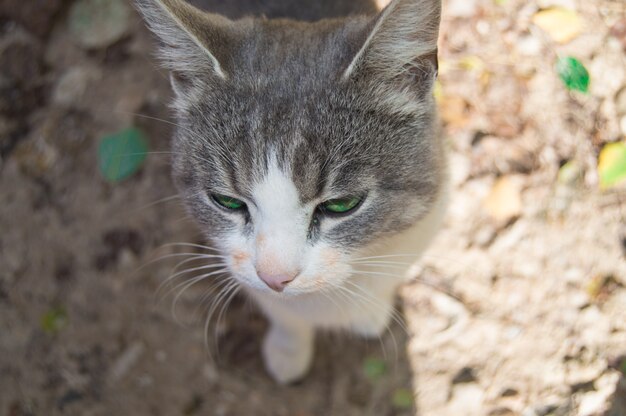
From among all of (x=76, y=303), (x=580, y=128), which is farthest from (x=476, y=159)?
(x=76, y=303)

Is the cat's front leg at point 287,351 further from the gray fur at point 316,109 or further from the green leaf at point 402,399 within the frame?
the gray fur at point 316,109

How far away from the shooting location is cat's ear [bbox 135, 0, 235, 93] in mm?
1342

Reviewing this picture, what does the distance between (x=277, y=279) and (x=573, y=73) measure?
66.2 inches

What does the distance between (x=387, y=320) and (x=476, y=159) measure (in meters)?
0.74

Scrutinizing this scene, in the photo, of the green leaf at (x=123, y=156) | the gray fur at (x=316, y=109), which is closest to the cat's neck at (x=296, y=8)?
the gray fur at (x=316, y=109)

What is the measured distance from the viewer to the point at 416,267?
7.29 feet

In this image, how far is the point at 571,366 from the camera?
202 cm

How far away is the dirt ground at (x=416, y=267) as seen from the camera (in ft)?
6.88

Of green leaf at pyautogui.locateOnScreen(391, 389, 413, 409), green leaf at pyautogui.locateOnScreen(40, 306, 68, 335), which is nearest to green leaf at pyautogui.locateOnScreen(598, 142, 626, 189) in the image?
green leaf at pyautogui.locateOnScreen(391, 389, 413, 409)

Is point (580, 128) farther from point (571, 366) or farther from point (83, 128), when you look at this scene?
point (83, 128)

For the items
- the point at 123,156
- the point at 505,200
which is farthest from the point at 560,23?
the point at 123,156

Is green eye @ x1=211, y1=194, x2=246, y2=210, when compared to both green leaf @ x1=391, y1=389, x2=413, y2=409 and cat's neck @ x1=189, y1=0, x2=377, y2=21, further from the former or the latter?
green leaf @ x1=391, y1=389, x2=413, y2=409

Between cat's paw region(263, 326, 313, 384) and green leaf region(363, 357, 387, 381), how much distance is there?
22 cm

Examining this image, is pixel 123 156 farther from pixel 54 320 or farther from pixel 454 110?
pixel 454 110
